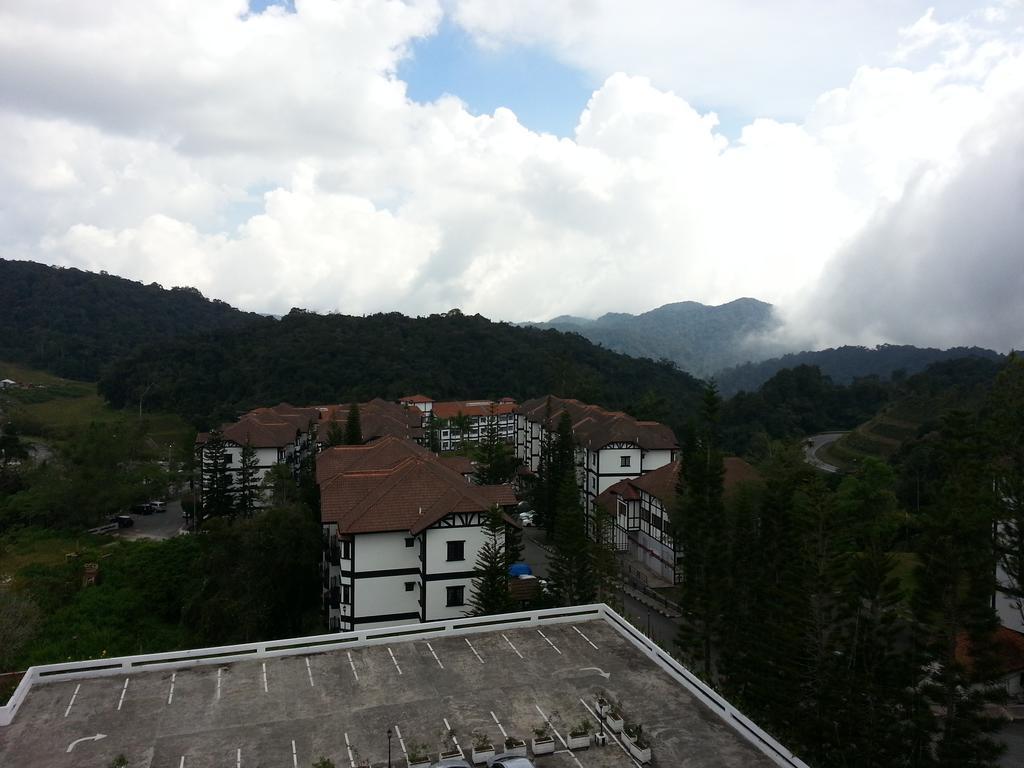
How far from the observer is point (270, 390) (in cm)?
8356

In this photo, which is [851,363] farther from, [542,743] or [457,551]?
[542,743]

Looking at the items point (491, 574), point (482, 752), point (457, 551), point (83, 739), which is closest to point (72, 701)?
point (83, 739)

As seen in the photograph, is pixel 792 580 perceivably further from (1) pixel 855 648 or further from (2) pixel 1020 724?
(2) pixel 1020 724

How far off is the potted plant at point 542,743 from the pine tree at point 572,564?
41.3 feet

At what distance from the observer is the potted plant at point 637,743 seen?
39.9 ft

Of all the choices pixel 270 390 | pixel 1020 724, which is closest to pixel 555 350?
pixel 270 390

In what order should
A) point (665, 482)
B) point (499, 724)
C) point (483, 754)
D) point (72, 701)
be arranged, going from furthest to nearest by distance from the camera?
point (665, 482) → point (72, 701) → point (499, 724) → point (483, 754)

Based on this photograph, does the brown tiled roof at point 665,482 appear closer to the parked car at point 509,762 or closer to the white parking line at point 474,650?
the white parking line at point 474,650

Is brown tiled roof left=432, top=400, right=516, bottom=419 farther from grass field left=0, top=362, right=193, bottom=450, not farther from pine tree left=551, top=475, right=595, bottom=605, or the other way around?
pine tree left=551, top=475, right=595, bottom=605

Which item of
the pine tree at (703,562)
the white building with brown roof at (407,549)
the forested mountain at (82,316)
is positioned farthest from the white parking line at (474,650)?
the forested mountain at (82,316)

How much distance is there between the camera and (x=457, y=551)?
2469 centimetres

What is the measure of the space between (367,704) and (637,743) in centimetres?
544

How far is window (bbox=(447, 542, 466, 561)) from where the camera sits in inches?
971

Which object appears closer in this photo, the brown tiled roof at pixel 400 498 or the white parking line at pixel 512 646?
the white parking line at pixel 512 646
